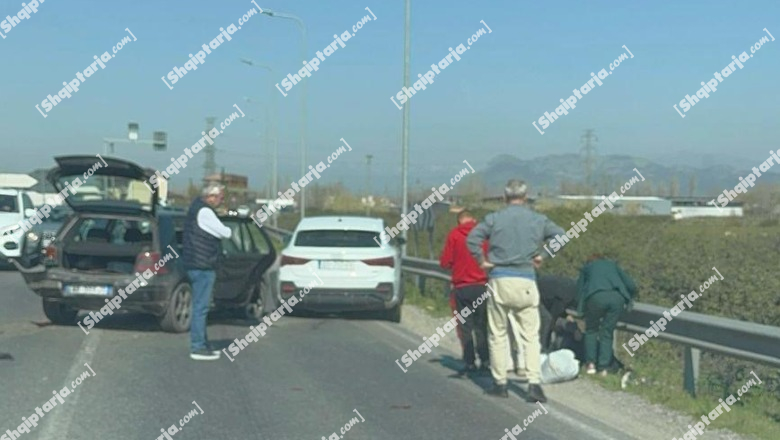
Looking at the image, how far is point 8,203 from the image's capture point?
25469 millimetres

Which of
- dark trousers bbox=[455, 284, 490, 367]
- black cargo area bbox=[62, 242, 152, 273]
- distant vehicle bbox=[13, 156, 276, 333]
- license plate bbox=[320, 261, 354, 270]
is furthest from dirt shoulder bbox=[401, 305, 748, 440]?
black cargo area bbox=[62, 242, 152, 273]

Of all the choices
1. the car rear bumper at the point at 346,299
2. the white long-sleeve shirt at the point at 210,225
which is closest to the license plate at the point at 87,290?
the white long-sleeve shirt at the point at 210,225

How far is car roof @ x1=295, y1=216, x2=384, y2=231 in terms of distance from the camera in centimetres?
1488

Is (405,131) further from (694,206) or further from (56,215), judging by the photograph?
(694,206)

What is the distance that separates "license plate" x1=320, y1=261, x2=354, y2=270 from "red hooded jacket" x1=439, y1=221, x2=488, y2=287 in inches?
167

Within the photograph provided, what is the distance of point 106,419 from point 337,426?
5.83 feet

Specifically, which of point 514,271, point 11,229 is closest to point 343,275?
point 514,271

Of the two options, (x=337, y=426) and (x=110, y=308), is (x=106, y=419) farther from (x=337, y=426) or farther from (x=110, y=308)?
(x=110, y=308)

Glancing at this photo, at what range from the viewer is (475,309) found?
9688 mm

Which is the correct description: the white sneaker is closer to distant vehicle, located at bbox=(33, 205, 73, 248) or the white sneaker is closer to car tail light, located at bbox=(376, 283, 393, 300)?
car tail light, located at bbox=(376, 283, 393, 300)

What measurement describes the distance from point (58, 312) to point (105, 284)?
1296mm

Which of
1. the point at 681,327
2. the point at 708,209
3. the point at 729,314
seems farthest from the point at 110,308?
the point at 708,209

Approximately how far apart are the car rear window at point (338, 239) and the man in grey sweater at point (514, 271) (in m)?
6.10

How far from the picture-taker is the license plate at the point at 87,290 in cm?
1232
